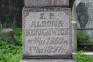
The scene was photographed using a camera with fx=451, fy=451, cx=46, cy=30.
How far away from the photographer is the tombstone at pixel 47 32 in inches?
330

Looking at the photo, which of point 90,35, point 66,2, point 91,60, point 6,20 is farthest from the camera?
point 6,20

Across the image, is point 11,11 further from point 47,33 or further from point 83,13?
point 47,33

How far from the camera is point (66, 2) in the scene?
8367 mm

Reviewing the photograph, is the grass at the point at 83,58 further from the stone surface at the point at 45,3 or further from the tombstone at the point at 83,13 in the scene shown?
the tombstone at the point at 83,13

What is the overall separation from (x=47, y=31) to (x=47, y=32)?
20mm

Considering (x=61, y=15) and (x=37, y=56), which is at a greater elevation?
(x=61, y=15)

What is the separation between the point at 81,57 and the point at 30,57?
7.81ft

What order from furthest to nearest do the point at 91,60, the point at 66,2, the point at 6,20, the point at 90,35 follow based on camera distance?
the point at 6,20 → the point at 90,35 → the point at 91,60 → the point at 66,2

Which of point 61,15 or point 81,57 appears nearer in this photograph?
point 61,15

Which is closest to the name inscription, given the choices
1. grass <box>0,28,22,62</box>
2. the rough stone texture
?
grass <box>0,28,22,62</box>

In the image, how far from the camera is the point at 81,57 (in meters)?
10.6

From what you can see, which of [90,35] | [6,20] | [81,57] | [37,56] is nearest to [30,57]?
[37,56]

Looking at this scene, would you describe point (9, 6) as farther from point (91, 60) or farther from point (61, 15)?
point (61, 15)

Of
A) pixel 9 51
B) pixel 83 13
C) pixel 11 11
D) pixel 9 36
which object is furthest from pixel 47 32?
pixel 11 11
